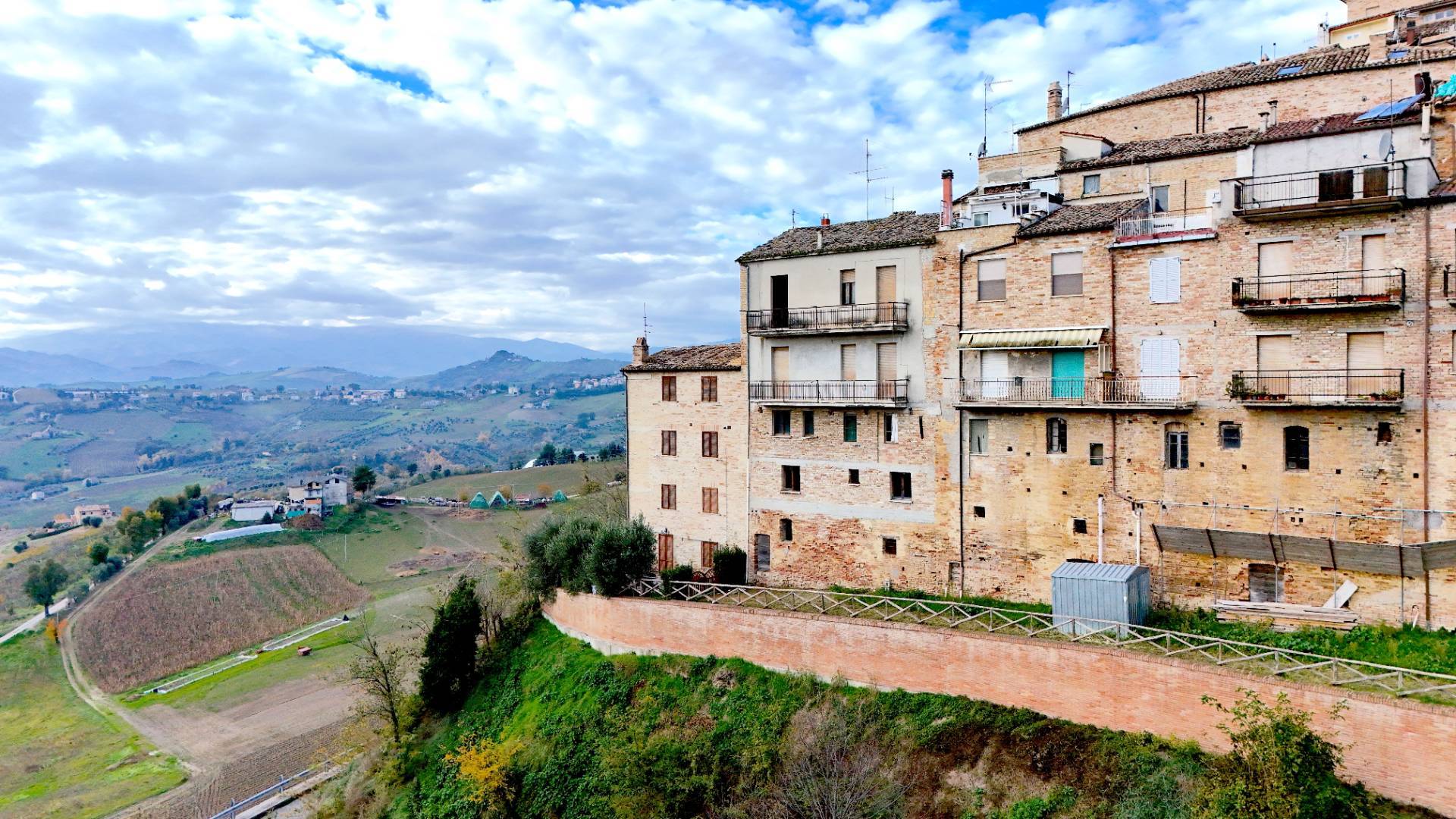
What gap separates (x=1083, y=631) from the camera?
81.3ft

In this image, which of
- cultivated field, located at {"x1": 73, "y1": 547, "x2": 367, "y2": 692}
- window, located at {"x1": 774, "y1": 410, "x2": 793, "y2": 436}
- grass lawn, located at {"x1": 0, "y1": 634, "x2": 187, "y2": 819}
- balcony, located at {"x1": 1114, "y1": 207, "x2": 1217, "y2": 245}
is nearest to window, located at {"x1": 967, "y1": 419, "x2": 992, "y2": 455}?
window, located at {"x1": 774, "y1": 410, "x2": 793, "y2": 436}

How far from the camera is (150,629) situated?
71.5 m

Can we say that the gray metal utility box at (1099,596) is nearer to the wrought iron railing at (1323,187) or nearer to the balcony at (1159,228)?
the balcony at (1159,228)

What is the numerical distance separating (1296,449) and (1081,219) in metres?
9.87

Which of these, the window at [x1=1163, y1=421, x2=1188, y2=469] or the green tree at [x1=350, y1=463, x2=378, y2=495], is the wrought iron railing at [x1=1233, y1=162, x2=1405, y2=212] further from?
the green tree at [x1=350, y1=463, x2=378, y2=495]

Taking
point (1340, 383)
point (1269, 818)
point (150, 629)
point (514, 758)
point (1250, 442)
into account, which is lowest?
point (150, 629)

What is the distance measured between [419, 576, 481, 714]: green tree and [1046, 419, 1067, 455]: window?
26718mm

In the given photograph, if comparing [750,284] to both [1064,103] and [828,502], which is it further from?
[1064,103]

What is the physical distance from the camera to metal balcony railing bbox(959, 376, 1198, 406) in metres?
26.5

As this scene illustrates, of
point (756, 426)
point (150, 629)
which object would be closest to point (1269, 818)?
point (756, 426)

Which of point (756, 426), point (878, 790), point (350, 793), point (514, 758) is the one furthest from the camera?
point (350, 793)

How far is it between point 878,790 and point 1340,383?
17578mm

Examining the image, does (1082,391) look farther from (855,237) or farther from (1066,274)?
(855,237)

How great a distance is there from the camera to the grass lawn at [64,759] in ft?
146
